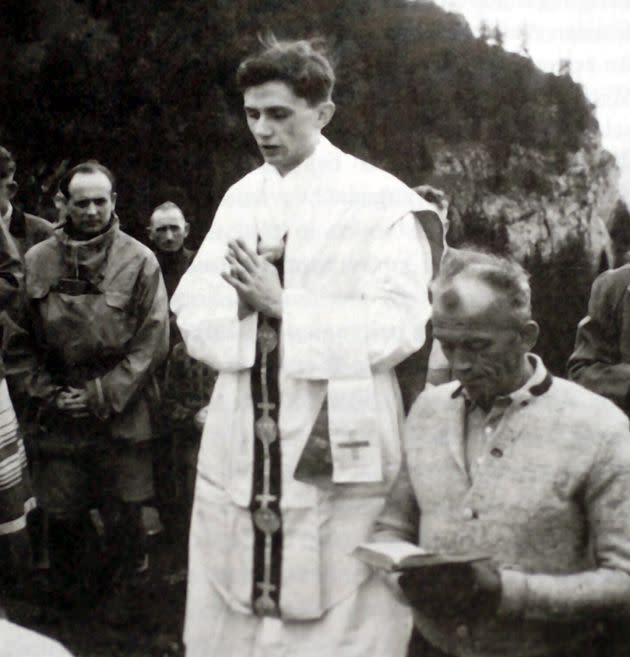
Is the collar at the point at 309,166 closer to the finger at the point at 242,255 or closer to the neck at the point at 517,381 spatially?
the finger at the point at 242,255

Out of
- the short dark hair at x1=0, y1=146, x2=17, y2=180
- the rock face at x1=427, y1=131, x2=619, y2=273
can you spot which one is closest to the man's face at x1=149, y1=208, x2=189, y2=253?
the short dark hair at x1=0, y1=146, x2=17, y2=180

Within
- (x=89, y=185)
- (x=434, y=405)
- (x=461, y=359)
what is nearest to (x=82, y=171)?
(x=89, y=185)

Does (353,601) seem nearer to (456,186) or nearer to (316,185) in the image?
(316,185)

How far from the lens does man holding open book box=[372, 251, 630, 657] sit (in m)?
2.54

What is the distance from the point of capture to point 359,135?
24.0 ft

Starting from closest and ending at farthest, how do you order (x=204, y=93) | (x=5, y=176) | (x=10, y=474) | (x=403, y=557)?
(x=403, y=557)
(x=10, y=474)
(x=5, y=176)
(x=204, y=93)

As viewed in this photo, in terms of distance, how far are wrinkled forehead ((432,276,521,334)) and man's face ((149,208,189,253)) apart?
3.64m

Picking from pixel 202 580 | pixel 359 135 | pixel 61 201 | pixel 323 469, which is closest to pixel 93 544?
pixel 61 201

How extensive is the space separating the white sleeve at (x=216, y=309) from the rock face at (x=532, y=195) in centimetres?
273

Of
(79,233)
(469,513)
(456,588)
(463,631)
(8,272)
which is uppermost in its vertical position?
(79,233)

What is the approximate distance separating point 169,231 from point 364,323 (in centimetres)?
302

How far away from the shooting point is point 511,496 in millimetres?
2648

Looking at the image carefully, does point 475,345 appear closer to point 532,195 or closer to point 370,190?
point 370,190

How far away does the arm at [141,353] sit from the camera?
5.33 metres
